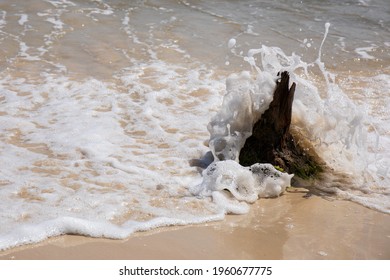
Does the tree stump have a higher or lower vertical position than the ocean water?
higher

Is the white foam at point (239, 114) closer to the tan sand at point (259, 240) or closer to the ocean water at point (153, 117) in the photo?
the ocean water at point (153, 117)

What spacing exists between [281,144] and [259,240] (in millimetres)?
1153

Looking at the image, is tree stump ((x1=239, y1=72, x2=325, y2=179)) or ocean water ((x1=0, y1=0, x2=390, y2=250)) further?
tree stump ((x1=239, y1=72, x2=325, y2=179))

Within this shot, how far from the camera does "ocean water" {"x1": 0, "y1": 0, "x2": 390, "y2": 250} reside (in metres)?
3.92

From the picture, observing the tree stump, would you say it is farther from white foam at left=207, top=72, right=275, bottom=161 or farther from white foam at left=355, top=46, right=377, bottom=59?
white foam at left=355, top=46, right=377, bottom=59

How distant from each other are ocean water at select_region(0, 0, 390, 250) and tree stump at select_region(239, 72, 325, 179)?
0.11 m

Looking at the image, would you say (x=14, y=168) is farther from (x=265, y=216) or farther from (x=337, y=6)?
(x=337, y=6)

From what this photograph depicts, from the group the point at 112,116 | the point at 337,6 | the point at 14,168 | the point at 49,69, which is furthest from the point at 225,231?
the point at 337,6

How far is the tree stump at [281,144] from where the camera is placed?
171 inches

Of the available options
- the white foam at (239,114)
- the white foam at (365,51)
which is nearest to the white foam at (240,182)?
→ the white foam at (239,114)

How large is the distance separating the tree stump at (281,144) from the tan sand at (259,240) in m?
0.50

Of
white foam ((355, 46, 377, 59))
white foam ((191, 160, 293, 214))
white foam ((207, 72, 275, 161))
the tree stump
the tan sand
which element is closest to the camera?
the tan sand

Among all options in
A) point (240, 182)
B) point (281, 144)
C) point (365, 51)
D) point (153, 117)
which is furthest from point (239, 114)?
point (365, 51)

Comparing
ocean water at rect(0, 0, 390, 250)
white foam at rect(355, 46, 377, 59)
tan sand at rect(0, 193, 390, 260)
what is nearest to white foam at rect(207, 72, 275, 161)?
ocean water at rect(0, 0, 390, 250)
